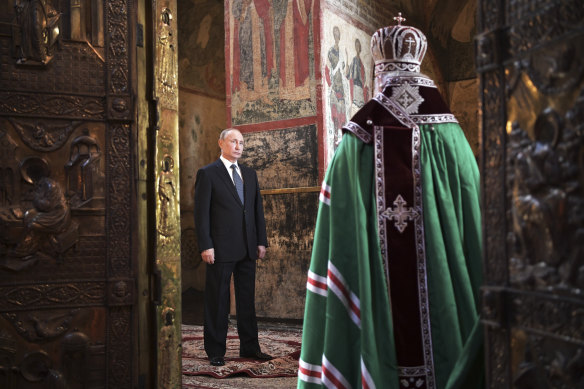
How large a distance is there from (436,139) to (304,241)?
5306 millimetres

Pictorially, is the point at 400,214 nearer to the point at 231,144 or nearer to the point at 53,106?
the point at 53,106

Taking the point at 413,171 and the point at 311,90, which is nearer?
the point at 413,171

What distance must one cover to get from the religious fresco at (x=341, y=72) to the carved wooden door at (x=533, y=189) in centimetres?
684

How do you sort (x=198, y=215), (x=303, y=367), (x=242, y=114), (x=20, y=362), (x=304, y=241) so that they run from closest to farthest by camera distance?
(x=20, y=362)
(x=303, y=367)
(x=198, y=215)
(x=304, y=241)
(x=242, y=114)

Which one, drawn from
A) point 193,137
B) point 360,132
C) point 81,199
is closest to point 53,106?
point 81,199

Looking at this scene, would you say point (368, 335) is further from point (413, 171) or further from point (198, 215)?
point (198, 215)

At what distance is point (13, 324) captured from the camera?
3008mm

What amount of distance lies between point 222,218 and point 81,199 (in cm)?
312

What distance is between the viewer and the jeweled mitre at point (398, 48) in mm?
3721

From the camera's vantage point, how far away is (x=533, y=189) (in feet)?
5.84

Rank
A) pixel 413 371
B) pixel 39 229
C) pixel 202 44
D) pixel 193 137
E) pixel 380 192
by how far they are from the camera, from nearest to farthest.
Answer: pixel 39 229 → pixel 413 371 → pixel 380 192 → pixel 193 137 → pixel 202 44

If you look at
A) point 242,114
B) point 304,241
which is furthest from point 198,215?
point 242,114

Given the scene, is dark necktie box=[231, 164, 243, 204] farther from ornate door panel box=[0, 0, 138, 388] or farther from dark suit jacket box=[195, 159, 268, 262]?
ornate door panel box=[0, 0, 138, 388]

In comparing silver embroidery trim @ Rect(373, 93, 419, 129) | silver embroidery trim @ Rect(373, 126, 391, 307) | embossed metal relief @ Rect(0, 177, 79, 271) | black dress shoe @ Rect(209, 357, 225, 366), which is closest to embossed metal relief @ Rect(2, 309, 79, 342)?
embossed metal relief @ Rect(0, 177, 79, 271)
